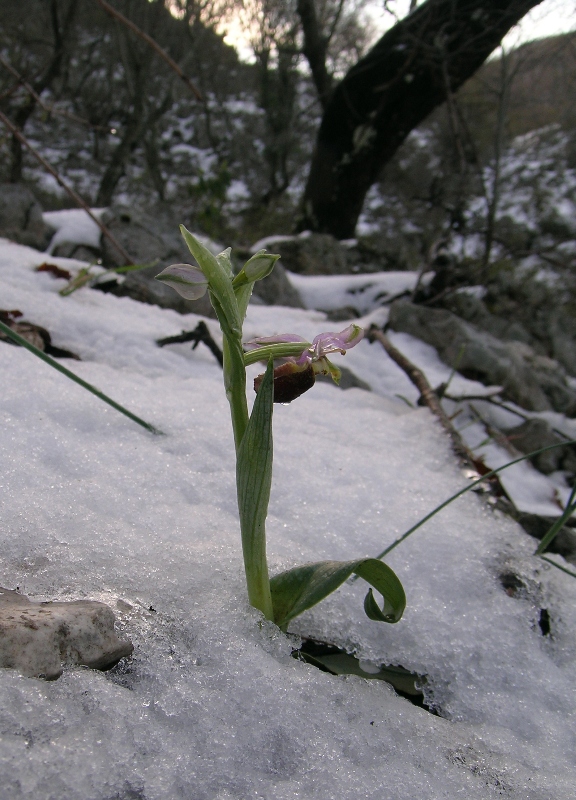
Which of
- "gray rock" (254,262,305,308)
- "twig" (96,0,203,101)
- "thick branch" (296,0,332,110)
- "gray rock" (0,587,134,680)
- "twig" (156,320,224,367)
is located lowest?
"gray rock" (0,587,134,680)

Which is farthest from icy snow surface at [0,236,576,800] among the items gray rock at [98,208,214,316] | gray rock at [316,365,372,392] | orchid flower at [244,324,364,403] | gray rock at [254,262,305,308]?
gray rock at [254,262,305,308]

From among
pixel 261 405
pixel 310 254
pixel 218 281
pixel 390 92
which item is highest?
pixel 390 92

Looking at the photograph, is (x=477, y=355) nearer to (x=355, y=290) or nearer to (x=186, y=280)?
(x=355, y=290)

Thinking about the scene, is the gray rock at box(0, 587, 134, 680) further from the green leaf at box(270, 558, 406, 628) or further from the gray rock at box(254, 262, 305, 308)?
the gray rock at box(254, 262, 305, 308)

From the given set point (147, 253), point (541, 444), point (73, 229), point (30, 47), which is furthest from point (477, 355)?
point (30, 47)

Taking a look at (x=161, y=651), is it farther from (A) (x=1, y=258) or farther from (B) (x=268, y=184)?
(B) (x=268, y=184)

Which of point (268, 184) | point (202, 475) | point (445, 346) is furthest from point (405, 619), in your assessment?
point (268, 184)
